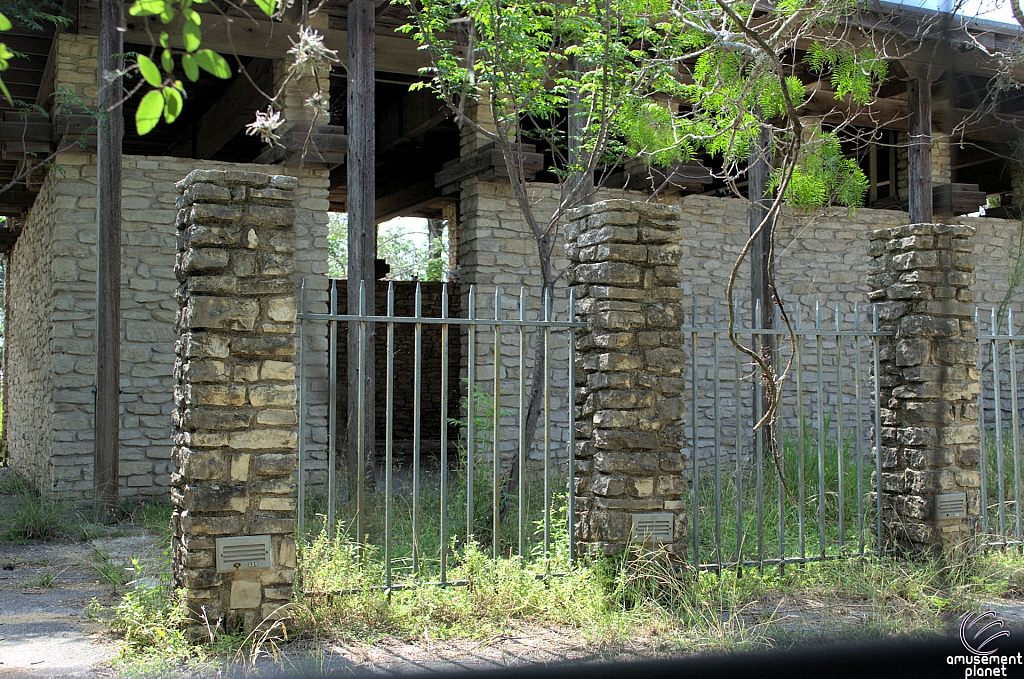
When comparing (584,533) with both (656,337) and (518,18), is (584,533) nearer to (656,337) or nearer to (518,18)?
(656,337)

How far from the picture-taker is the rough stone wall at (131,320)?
7293mm

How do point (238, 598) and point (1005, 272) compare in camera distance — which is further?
point (1005, 272)

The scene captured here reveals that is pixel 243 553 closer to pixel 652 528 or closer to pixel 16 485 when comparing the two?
pixel 652 528

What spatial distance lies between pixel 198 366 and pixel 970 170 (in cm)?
1289

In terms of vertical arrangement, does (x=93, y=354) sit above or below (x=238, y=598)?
above

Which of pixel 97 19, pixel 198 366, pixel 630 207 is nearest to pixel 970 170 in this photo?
pixel 630 207

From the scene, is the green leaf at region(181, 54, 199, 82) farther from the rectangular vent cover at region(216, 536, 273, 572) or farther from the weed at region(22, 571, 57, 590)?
the weed at region(22, 571, 57, 590)

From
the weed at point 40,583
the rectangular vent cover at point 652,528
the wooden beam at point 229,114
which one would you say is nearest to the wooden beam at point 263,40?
the wooden beam at point 229,114

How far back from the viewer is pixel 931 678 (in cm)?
137

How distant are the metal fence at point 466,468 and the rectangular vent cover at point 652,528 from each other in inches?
14.7

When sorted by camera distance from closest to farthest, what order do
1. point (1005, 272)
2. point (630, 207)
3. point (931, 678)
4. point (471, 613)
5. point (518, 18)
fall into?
point (931, 678) → point (471, 613) → point (630, 207) → point (518, 18) → point (1005, 272)

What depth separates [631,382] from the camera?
14.8 ft

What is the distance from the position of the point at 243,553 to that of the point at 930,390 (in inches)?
157

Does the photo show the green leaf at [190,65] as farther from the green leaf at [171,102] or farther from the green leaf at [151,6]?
the green leaf at [151,6]
